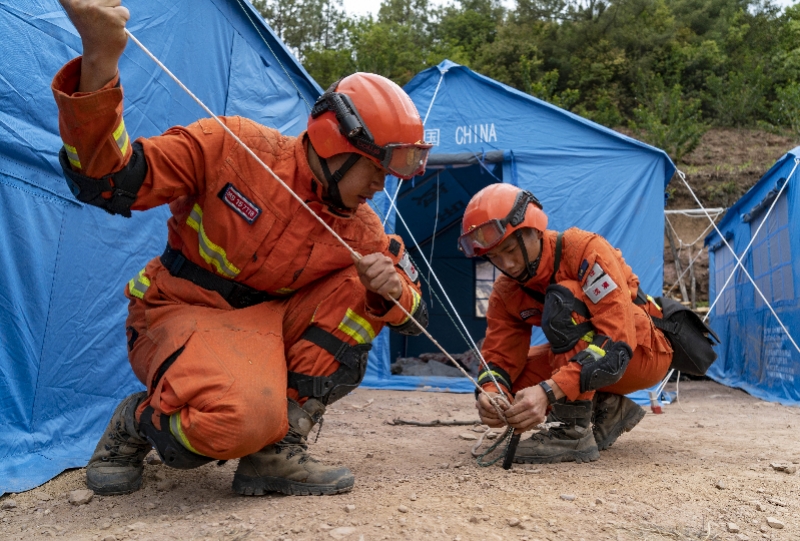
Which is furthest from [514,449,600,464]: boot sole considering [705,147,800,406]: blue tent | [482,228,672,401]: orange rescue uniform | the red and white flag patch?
[705,147,800,406]: blue tent

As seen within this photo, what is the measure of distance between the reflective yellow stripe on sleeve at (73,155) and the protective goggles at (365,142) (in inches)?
28.9

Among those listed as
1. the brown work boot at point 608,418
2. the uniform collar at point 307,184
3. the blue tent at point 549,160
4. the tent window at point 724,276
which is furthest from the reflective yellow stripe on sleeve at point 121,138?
the tent window at point 724,276

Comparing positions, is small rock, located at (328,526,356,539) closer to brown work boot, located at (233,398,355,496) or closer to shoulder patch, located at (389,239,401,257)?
brown work boot, located at (233,398,355,496)

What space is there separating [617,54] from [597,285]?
84.0ft

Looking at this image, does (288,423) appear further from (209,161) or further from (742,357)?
(742,357)

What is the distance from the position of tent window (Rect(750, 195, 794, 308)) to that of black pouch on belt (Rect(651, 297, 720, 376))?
3.33 m

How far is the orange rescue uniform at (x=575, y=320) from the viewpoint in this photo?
258cm

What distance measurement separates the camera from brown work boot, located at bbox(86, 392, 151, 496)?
6.64 ft

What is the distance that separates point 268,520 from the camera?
1664mm

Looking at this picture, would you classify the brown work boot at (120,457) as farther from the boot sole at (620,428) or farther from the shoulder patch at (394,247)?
the boot sole at (620,428)

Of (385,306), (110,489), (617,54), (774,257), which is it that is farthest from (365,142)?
(617,54)

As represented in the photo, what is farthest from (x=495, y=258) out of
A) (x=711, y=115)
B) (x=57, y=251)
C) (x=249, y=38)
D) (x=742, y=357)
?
(x=711, y=115)

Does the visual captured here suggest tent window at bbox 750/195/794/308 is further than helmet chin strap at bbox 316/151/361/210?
Yes

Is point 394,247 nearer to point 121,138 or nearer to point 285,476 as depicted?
point 285,476
